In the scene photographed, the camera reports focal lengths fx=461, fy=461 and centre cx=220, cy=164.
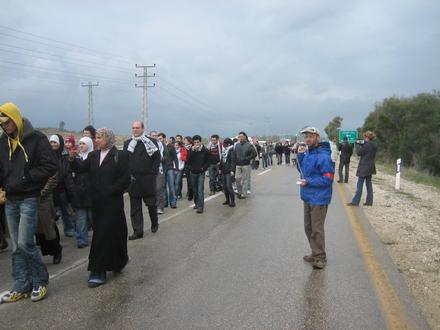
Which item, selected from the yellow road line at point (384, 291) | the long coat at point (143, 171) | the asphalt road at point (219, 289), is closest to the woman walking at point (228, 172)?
the asphalt road at point (219, 289)

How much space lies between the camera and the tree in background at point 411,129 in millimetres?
47688

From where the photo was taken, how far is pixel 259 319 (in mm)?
4426

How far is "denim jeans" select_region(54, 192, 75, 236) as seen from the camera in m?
8.29

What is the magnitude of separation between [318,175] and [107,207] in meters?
2.83

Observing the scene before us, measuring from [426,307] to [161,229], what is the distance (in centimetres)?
525

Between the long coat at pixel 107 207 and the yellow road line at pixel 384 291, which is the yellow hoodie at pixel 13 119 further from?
the yellow road line at pixel 384 291

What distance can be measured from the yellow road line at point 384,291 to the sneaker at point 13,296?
384cm

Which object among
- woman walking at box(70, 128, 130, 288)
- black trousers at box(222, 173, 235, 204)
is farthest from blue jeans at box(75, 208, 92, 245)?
black trousers at box(222, 173, 235, 204)

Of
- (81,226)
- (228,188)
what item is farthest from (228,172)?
(81,226)

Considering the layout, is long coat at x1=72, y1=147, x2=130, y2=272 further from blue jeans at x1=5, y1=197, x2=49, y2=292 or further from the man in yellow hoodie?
the man in yellow hoodie

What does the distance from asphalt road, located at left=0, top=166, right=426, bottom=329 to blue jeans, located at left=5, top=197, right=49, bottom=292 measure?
0.25 m

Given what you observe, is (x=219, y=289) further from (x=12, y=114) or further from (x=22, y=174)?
(x=12, y=114)

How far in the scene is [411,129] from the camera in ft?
173

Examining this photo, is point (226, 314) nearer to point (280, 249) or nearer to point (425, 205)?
point (280, 249)
